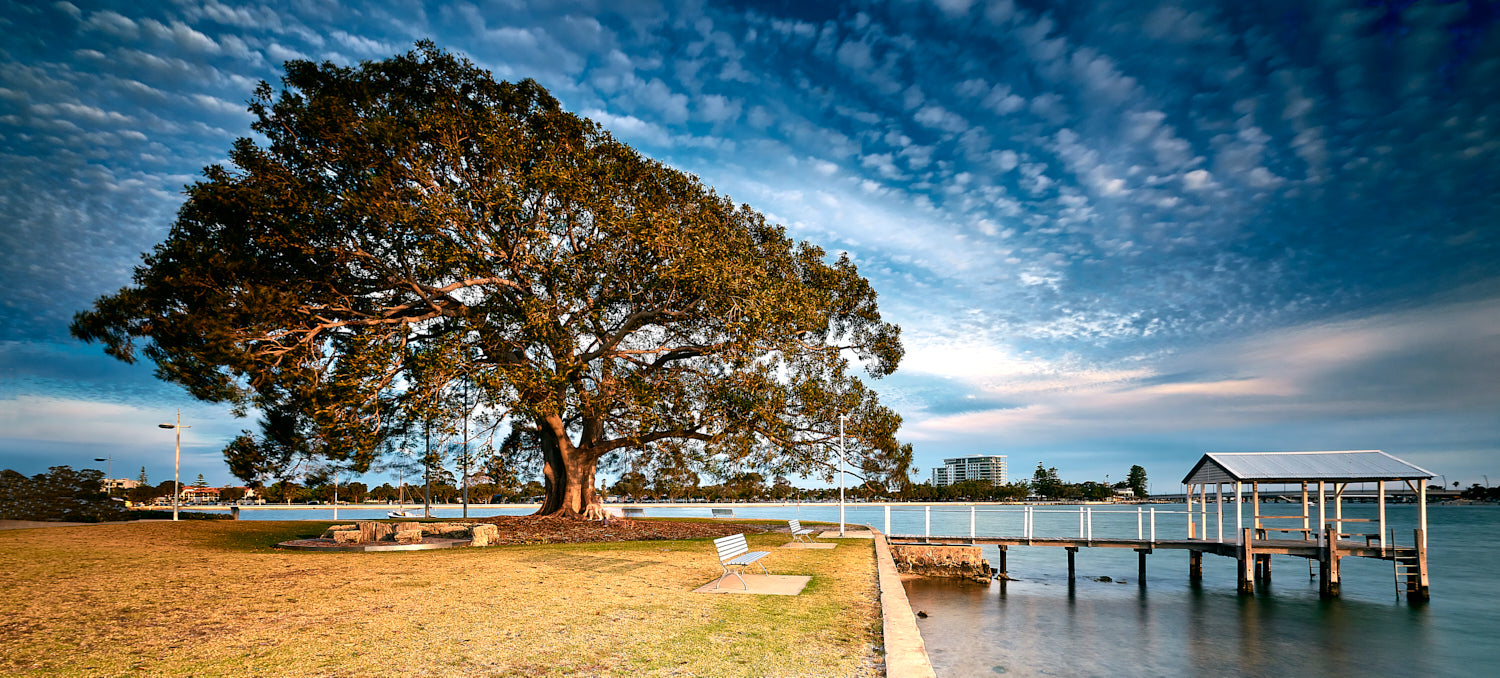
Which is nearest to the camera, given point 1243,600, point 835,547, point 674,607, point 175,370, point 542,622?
point 542,622

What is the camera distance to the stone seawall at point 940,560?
81.1ft

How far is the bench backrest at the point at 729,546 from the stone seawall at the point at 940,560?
1493 centimetres

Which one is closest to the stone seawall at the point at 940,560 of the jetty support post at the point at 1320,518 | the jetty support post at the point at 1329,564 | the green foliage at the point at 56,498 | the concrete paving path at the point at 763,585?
the jetty support post at the point at 1320,518

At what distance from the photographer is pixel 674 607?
29.7 ft

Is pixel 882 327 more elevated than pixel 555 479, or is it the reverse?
pixel 882 327

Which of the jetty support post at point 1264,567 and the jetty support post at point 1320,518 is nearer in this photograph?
the jetty support post at point 1320,518

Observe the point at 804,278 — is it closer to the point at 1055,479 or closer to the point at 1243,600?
the point at 1243,600

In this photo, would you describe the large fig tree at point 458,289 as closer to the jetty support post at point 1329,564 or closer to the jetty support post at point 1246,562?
the jetty support post at point 1246,562

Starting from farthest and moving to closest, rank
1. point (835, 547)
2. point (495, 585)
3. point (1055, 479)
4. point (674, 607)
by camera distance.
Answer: point (1055, 479) < point (835, 547) < point (495, 585) < point (674, 607)

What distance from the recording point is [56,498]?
32094 mm

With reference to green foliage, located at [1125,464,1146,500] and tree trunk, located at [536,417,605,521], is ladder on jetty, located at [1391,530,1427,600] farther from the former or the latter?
green foliage, located at [1125,464,1146,500]

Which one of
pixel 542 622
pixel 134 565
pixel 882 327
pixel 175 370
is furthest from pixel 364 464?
pixel 882 327

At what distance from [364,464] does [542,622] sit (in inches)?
562

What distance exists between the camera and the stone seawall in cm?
2472
